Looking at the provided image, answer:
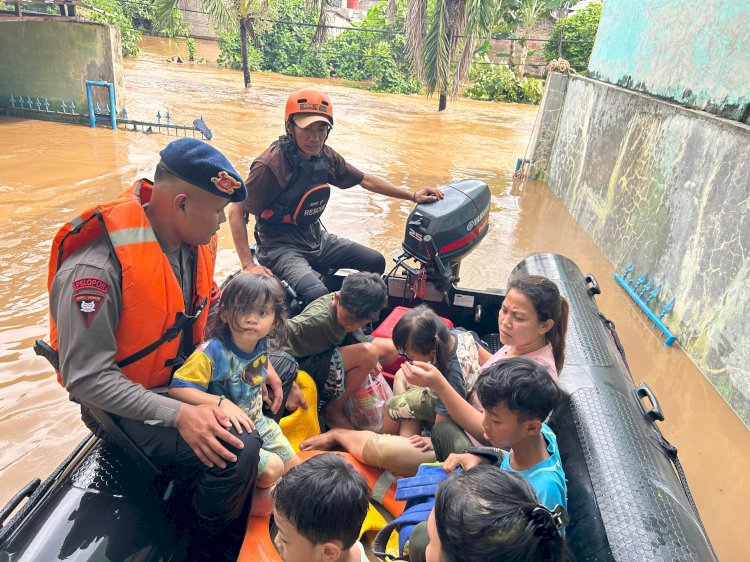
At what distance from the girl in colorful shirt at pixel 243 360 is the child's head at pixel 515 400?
2.56 feet

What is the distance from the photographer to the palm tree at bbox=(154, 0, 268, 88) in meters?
15.1

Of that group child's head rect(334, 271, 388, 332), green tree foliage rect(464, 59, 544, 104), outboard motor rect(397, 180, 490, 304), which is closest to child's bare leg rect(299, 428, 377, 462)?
child's head rect(334, 271, 388, 332)

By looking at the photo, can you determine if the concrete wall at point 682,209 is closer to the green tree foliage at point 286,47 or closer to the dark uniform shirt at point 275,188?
the dark uniform shirt at point 275,188

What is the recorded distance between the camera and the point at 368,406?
245 cm

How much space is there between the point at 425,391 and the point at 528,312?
54cm

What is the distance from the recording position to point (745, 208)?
4.02 metres

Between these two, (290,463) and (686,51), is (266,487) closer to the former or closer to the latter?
(290,463)

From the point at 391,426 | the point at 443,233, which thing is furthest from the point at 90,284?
the point at 443,233

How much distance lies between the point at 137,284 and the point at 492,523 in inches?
46.7

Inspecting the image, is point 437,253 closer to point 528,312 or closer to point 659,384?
point 528,312

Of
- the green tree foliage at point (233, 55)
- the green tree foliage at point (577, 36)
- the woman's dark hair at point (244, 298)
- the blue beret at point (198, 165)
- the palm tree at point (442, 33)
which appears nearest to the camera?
the blue beret at point (198, 165)

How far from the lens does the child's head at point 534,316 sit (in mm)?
2049

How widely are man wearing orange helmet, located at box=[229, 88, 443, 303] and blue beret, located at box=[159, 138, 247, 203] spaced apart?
1.12 metres

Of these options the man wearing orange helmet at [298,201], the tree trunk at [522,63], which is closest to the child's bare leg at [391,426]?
the man wearing orange helmet at [298,201]
